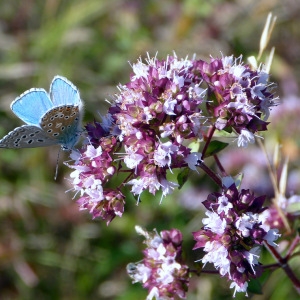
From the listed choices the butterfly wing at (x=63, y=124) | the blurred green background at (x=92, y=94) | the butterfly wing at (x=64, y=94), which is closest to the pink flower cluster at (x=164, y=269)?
the butterfly wing at (x=63, y=124)

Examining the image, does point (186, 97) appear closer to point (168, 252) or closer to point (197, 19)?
point (168, 252)

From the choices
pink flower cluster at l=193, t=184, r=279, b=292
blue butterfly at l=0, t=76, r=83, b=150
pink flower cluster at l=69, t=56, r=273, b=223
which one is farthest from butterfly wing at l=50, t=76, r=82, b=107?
pink flower cluster at l=193, t=184, r=279, b=292

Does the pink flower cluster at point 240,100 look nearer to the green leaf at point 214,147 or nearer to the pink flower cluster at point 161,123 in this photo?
the pink flower cluster at point 161,123

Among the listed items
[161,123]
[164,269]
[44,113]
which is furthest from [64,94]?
[164,269]

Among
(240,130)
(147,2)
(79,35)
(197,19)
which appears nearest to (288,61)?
(197,19)

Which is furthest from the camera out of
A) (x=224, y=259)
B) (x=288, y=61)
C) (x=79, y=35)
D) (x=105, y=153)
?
(x=288, y=61)
